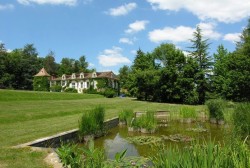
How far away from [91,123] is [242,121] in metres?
5.59

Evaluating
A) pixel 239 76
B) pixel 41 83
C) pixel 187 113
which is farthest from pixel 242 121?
pixel 41 83

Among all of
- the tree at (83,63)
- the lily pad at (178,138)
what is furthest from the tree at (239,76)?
the tree at (83,63)

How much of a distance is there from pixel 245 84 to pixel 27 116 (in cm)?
2350

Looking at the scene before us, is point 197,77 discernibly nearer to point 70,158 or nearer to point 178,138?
point 178,138

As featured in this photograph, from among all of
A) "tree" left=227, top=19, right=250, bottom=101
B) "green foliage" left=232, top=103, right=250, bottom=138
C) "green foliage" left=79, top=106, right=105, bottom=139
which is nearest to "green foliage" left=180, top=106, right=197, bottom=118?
"green foliage" left=79, top=106, right=105, bottom=139

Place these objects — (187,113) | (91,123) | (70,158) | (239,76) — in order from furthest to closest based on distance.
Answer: (239,76), (187,113), (91,123), (70,158)

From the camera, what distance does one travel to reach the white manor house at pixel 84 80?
2356 inches

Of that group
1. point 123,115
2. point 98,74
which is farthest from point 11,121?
point 98,74

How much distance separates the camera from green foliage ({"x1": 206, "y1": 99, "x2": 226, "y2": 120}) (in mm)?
16470

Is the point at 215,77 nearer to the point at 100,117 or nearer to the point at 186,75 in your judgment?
the point at 186,75

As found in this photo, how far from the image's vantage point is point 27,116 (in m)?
15.6

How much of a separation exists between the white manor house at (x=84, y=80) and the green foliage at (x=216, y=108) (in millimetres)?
41402

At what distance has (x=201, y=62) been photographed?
37.6m

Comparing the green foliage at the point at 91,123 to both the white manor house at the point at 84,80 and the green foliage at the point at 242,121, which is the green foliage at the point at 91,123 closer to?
the green foliage at the point at 242,121
